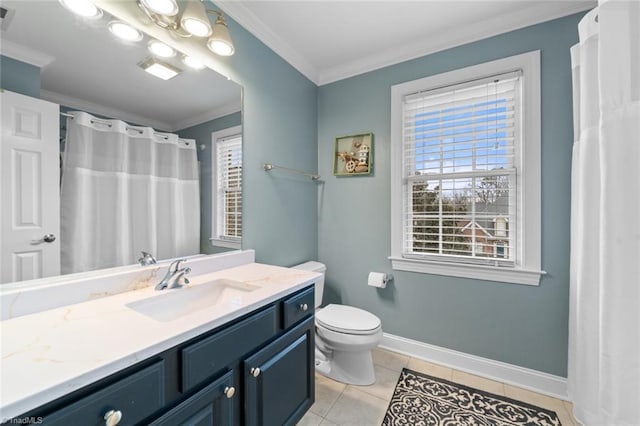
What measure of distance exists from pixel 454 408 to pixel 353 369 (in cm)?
62

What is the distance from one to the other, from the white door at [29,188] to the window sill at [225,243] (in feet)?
2.18

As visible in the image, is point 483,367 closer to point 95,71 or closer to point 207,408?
point 207,408

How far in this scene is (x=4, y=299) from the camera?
0.83m

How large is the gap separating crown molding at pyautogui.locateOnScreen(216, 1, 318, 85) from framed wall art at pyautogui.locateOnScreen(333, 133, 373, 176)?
0.67 meters

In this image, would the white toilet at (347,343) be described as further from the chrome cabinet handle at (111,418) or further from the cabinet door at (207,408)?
the chrome cabinet handle at (111,418)

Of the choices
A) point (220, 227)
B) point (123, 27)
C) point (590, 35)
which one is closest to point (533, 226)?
point (590, 35)

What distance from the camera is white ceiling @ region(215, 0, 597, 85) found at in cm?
162

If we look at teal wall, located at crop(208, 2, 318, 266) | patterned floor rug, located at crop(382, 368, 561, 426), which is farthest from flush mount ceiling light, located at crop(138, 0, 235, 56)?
patterned floor rug, located at crop(382, 368, 561, 426)

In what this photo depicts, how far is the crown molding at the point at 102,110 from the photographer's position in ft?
3.13


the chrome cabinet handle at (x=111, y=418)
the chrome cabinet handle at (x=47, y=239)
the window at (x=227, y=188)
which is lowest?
the chrome cabinet handle at (x=111, y=418)

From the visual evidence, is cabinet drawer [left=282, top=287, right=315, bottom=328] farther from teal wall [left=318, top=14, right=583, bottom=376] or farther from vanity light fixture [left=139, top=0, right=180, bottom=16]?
vanity light fixture [left=139, top=0, right=180, bottom=16]

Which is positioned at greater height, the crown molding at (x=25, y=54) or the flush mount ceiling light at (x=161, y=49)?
the flush mount ceiling light at (x=161, y=49)

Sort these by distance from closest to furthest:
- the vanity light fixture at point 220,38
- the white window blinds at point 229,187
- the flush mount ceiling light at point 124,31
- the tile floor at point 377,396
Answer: the flush mount ceiling light at point 124,31 → the vanity light fixture at point 220,38 → the tile floor at point 377,396 → the white window blinds at point 229,187

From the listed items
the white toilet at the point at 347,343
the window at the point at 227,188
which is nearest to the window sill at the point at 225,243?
the window at the point at 227,188
